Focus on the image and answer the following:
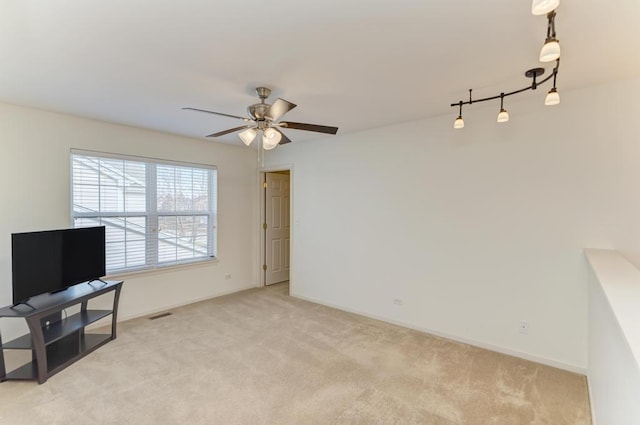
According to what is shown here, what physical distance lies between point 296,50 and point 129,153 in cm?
302

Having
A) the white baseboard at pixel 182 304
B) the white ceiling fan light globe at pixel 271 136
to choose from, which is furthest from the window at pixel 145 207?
the white ceiling fan light globe at pixel 271 136

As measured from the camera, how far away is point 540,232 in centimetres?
287

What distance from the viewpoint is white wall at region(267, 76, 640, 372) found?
2598 millimetres

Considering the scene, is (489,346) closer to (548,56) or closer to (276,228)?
(548,56)

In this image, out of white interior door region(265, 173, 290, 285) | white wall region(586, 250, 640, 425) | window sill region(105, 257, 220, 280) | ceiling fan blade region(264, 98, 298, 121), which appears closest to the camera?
white wall region(586, 250, 640, 425)

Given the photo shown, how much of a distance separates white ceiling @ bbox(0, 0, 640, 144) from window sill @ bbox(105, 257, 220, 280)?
2.03 metres

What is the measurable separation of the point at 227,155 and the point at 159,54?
3.04 m

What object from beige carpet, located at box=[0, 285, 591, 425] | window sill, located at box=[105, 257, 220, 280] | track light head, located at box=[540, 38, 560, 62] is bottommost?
beige carpet, located at box=[0, 285, 591, 425]

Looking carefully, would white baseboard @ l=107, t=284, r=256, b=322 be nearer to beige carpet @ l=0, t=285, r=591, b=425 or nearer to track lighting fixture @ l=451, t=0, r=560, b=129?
beige carpet @ l=0, t=285, r=591, b=425

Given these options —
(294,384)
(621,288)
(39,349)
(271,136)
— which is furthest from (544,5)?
(39,349)

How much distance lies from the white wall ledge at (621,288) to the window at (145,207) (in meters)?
4.61

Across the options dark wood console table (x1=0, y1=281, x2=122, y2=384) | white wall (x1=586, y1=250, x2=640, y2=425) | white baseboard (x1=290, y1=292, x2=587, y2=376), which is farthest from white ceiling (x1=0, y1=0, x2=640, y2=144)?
white baseboard (x1=290, y1=292, x2=587, y2=376)

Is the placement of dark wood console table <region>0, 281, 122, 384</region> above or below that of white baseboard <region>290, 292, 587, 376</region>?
above

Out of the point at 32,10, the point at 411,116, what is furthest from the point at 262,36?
the point at 411,116
